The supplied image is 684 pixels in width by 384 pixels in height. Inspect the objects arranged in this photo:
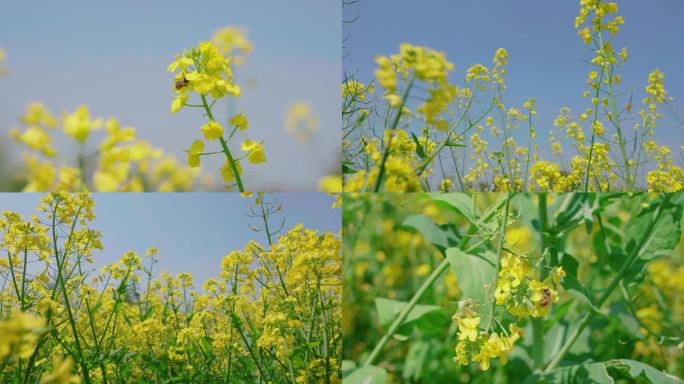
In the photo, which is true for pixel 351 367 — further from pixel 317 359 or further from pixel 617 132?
pixel 617 132

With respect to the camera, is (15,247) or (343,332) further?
(343,332)

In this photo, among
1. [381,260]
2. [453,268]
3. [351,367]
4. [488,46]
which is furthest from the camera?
[381,260]

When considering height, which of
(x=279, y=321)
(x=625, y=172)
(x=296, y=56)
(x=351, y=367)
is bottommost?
(x=351, y=367)

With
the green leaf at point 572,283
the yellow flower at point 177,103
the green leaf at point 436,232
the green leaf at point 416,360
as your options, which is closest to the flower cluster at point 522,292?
the green leaf at point 572,283

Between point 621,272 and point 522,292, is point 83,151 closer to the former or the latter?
point 522,292

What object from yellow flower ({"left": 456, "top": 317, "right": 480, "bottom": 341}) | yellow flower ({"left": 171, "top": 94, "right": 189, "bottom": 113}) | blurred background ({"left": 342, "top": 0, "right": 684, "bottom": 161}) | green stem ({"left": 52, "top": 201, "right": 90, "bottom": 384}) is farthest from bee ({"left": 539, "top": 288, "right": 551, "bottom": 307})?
green stem ({"left": 52, "top": 201, "right": 90, "bottom": 384})

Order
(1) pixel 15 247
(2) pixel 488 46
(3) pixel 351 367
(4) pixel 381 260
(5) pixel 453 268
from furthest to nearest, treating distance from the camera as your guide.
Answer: (4) pixel 381 260
(2) pixel 488 46
(3) pixel 351 367
(1) pixel 15 247
(5) pixel 453 268

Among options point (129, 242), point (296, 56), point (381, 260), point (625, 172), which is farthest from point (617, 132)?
point (129, 242)

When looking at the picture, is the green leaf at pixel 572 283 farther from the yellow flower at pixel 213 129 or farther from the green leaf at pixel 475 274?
the yellow flower at pixel 213 129
